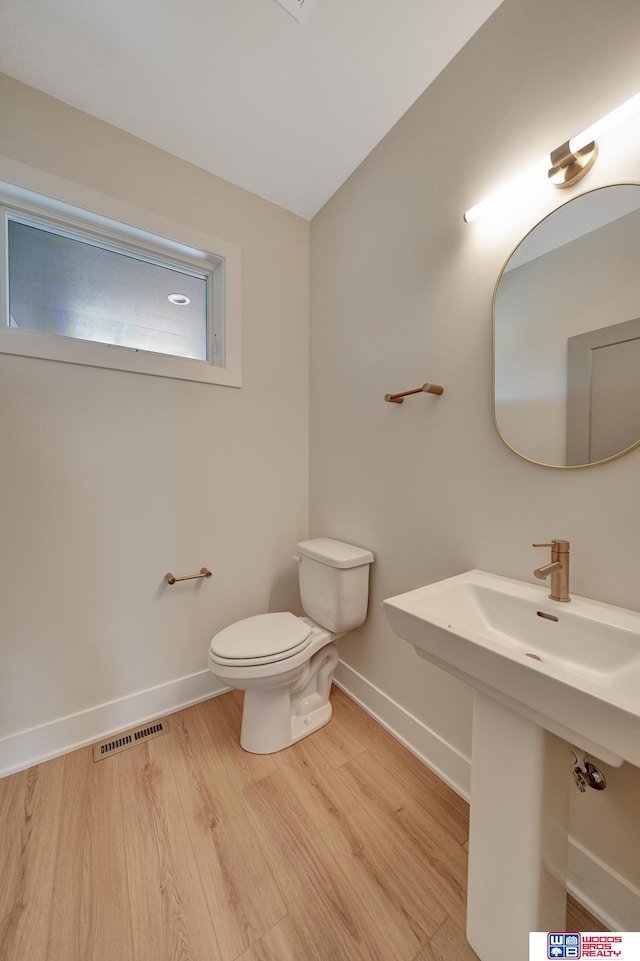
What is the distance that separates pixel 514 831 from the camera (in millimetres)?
711

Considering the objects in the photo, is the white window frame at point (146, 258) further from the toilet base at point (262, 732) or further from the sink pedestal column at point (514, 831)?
the sink pedestal column at point (514, 831)

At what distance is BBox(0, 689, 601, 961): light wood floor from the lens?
0.83 metres

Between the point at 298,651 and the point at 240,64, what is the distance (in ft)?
7.10

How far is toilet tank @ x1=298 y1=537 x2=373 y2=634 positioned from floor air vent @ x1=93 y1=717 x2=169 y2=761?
81 cm

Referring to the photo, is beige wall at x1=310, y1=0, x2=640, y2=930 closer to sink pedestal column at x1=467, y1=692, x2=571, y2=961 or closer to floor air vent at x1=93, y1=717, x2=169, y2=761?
sink pedestal column at x1=467, y1=692, x2=571, y2=961

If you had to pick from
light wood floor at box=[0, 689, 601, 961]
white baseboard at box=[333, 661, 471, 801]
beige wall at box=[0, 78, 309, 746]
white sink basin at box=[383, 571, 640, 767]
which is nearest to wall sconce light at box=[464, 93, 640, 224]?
white sink basin at box=[383, 571, 640, 767]

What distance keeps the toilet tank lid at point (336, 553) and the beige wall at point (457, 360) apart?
6cm

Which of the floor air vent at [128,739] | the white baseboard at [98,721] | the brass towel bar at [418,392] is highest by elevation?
the brass towel bar at [418,392]

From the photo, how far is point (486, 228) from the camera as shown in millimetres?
1092

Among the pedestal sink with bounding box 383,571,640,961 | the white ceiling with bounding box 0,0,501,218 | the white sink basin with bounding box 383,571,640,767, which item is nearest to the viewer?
the white sink basin with bounding box 383,571,640,767

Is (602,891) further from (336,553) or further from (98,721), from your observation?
(98,721)

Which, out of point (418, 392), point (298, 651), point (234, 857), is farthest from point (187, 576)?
point (418, 392)

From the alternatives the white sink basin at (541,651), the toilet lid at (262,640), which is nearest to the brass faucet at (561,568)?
the white sink basin at (541,651)

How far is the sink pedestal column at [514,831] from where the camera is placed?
685 millimetres
